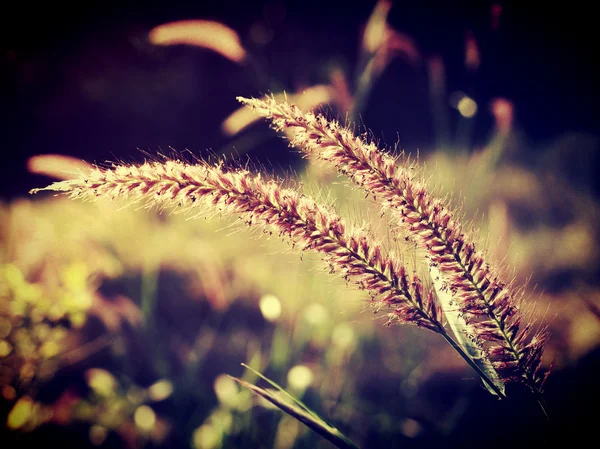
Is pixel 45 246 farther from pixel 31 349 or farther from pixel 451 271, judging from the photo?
pixel 451 271

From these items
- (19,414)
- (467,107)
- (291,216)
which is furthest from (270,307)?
(467,107)

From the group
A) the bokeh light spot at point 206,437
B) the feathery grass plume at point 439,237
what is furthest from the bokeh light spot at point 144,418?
the feathery grass plume at point 439,237

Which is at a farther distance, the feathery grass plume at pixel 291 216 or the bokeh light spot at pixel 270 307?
the bokeh light spot at pixel 270 307

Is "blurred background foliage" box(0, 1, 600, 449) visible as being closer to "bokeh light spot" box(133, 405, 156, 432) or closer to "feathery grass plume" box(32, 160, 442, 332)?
"bokeh light spot" box(133, 405, 156, 432)

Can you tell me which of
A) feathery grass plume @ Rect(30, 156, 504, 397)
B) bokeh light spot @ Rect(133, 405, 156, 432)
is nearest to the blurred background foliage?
bokeh light spot @ Rect(133, 405, 156, 432)

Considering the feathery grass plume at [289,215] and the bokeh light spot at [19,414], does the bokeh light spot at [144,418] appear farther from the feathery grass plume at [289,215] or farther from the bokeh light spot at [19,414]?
the feathery grass plume at [289,215]

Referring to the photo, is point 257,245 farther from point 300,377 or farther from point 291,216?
point 291,216

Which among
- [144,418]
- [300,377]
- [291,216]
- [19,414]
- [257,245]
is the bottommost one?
[19,414]

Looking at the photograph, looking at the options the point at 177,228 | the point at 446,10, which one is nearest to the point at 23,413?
the point at 177,228
